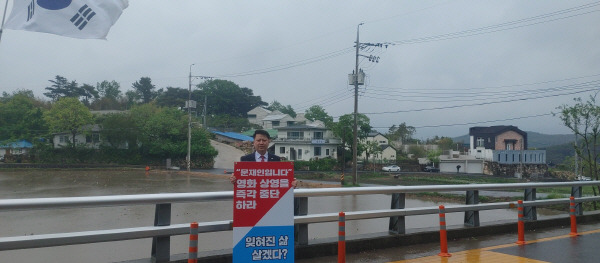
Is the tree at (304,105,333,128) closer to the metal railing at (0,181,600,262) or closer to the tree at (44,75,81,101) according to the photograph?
the tree at (44,75,81,101)

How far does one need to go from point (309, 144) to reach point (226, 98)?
47.5m

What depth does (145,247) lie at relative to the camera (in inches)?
372

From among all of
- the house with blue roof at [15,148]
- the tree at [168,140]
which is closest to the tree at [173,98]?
the tree at [168,140]

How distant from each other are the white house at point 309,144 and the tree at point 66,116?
1010 inches

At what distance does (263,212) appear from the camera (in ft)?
16.1

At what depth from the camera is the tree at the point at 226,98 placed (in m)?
106

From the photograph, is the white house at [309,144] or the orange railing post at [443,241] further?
the white house at [309,144]

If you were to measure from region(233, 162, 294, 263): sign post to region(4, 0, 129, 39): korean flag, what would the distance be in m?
2.68

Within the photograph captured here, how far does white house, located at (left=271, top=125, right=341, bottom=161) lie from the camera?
65625 mm

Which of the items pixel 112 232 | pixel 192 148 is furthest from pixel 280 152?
pixel 112 232

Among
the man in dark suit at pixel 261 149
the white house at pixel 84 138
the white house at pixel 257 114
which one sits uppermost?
the white house at pixel 257 114

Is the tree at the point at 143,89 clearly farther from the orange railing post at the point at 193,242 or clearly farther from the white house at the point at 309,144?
the orange railing post at the point at 193,242

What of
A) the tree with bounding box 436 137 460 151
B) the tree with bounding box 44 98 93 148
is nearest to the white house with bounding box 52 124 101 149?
the tree with bounding box 44 98 93 148

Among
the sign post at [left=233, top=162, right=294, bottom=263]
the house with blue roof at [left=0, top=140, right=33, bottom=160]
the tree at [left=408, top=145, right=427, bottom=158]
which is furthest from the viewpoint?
the tree at [left=408, top=145, right=427, bottom=158]
